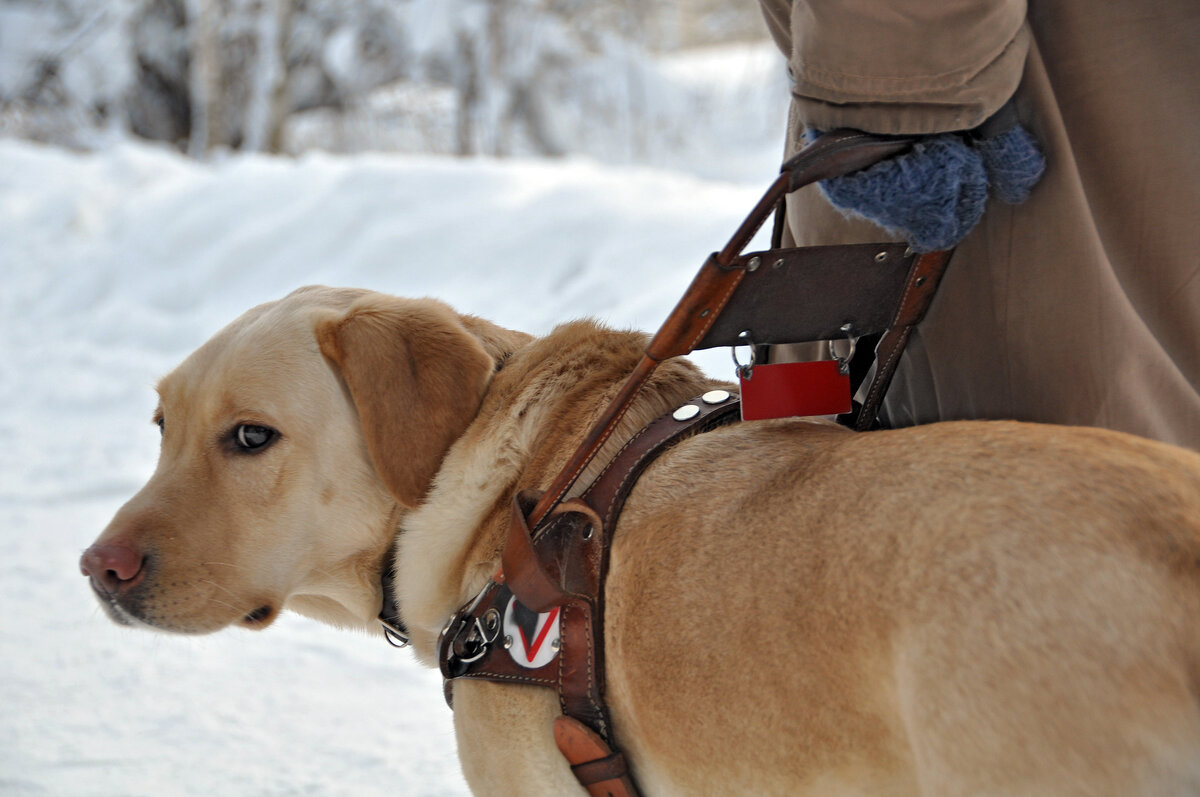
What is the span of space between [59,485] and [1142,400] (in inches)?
194

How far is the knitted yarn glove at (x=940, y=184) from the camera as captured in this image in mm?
1629

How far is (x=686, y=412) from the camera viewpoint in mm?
1860

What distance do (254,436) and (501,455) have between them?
0.53 meters

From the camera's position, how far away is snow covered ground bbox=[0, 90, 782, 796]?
9.37ft

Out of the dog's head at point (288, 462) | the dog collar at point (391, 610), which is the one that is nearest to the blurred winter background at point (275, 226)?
the dog collar at point (391, 610)

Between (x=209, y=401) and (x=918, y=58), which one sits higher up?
(x=918, y=58)

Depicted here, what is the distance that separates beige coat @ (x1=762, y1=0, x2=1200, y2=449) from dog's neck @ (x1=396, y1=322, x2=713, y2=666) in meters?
0.59

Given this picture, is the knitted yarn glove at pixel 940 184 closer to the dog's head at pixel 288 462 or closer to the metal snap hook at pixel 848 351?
the metal snap hook at pixel 848 351

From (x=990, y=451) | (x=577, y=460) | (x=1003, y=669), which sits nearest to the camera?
(x=1003, y=669)

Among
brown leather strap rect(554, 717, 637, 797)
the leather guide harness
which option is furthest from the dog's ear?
brown leather strap rect(554, 717, 637, 797)

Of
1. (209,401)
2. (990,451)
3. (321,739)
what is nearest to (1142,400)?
(990,451)

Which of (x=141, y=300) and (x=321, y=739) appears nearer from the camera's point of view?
(x=321, y=739)

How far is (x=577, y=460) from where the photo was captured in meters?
1.76

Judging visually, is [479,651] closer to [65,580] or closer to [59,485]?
[65,580]
